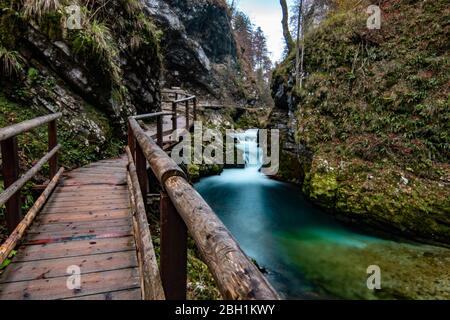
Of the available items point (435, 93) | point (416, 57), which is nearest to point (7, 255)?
point (435, 93)

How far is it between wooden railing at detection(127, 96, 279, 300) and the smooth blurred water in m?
4.70

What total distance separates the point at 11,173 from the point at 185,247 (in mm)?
2398

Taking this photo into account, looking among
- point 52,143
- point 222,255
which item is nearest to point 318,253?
point 52,143

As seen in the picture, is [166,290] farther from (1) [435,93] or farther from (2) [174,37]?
(2) [174,37]

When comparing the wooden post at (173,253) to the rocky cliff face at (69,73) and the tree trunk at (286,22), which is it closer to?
the rocky cliff face at (69,73)

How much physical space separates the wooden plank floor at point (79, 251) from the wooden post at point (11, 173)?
0.24m

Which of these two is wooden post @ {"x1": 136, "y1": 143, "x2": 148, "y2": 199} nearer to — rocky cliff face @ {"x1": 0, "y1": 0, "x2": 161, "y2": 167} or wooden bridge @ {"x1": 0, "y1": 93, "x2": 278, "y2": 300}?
wooden bridge @ {"x1": 0, "y1": 93, "x2": 278, "y2": 300}

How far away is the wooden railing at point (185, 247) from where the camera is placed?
87cm

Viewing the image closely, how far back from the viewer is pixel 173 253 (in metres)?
1.46

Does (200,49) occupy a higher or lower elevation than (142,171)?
higher

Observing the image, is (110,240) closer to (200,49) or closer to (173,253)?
(173,253)

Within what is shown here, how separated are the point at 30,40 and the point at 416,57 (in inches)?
463

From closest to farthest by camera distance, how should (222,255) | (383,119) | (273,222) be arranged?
(222,255), (273,222), (383,119)

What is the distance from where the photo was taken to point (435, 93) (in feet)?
30.8
